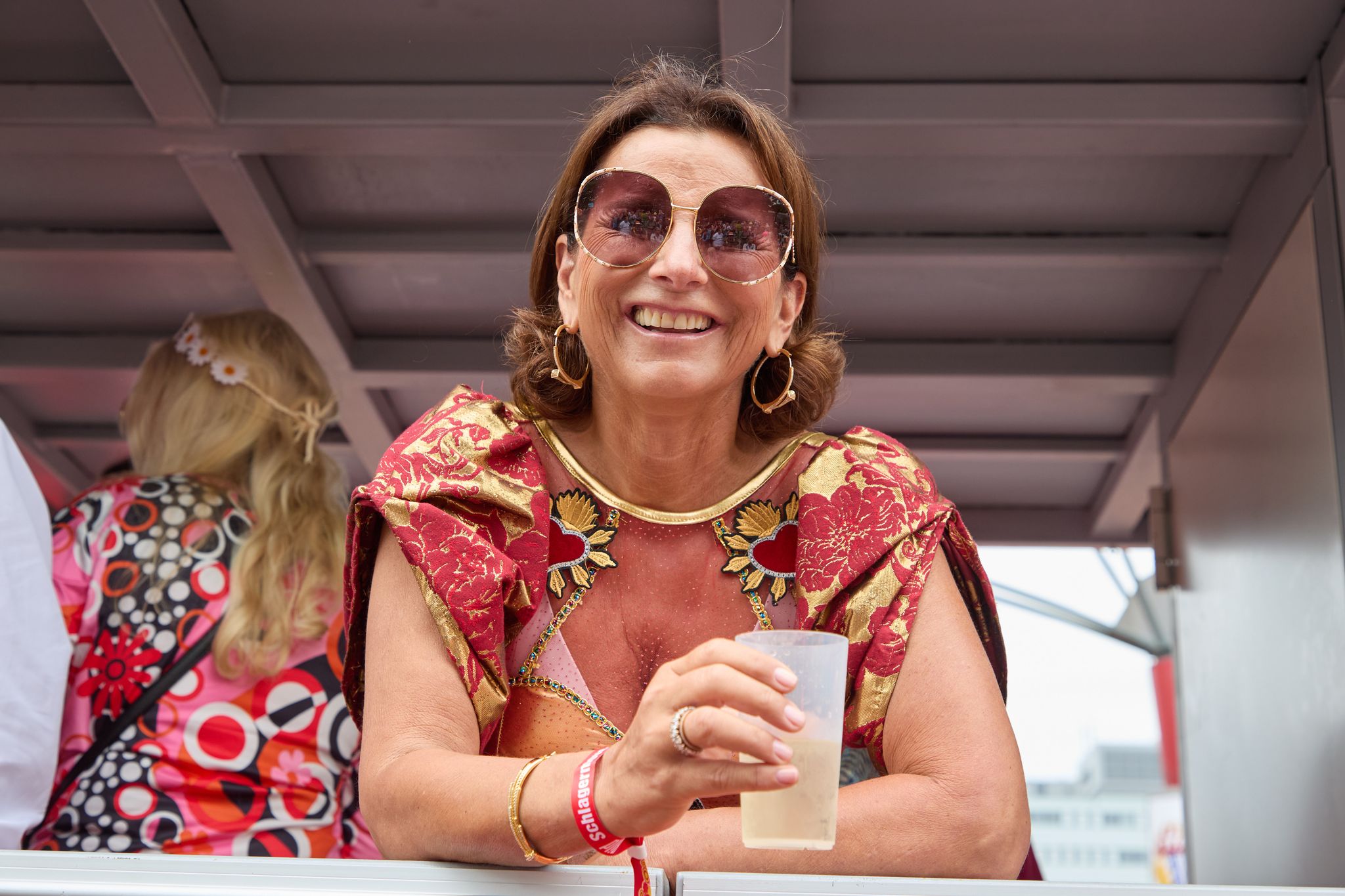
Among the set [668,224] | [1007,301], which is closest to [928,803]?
[668,224]

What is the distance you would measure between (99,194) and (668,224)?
2961 mm

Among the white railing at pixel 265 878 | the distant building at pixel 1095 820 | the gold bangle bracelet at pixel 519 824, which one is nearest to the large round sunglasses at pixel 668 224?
A: the gold bangle bracelet at pixel 519 824

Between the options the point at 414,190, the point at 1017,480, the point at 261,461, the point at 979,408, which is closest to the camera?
the point at 261,461

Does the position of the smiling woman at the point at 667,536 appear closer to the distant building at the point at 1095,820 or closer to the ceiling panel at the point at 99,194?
the ceiling panel at the point at 99,194

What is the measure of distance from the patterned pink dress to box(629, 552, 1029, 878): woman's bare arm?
3.99 feet

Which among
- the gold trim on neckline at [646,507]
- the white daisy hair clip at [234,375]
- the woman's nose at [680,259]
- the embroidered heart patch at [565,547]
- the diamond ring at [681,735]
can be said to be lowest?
the diamond ring at [681,735]

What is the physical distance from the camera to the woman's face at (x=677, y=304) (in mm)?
1830

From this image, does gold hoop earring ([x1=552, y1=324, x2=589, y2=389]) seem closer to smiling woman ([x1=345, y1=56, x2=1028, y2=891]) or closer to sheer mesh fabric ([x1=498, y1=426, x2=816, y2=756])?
smiling woman ([x1=345, y1=56, x2=1028, y2=891])

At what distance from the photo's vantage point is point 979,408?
5.43 m

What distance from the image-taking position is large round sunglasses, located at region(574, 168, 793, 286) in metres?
1.84

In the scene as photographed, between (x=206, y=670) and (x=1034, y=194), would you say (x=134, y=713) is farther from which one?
(x=1034, y=194)

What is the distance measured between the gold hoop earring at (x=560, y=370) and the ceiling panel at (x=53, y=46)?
2029mm

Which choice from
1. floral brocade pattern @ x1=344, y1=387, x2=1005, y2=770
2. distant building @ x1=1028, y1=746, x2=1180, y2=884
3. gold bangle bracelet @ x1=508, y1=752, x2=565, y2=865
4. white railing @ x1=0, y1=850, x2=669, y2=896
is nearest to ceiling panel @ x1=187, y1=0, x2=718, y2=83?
floral brocade pattern @ x1=344, y1=387, x2=1005, y2=770

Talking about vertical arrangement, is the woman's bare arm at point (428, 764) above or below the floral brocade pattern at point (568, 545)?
below
